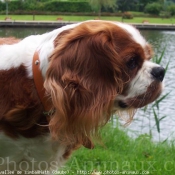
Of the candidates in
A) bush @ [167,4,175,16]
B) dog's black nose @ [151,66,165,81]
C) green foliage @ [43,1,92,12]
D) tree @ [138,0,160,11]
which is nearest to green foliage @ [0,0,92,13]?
green foliage @ [43,1,92,12]

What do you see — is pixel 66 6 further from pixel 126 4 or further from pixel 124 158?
pixel 124 158

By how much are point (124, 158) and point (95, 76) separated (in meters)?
2.26

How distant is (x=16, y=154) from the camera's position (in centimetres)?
311

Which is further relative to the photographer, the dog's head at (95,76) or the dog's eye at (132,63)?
the dog's eye at (132,63)

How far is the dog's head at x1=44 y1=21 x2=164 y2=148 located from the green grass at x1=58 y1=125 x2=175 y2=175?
121 centimetres

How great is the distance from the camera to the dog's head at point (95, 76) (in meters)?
2.75

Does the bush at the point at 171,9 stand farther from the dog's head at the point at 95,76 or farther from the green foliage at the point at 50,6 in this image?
the dog's head at the point at 95,76

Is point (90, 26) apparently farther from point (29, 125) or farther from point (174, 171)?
point (174, 171)

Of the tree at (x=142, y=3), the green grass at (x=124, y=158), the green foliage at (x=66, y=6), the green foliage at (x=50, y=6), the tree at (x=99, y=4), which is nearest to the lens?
the green grass at (x=124, y=158)

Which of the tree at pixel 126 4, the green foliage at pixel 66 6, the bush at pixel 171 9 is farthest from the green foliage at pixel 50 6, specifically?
the bush at pixel 171 9

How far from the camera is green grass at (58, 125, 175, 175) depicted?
176 inches

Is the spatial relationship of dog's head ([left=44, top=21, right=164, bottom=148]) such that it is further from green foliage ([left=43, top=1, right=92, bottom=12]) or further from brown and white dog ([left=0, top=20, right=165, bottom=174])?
green foliage ([left=43, top=1, right=92, bottom=12])

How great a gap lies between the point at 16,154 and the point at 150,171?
70.7 inches

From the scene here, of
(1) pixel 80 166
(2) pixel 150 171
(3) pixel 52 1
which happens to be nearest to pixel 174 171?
(2) pixel 150 171
